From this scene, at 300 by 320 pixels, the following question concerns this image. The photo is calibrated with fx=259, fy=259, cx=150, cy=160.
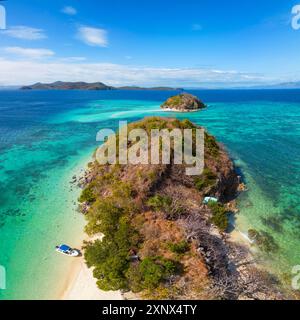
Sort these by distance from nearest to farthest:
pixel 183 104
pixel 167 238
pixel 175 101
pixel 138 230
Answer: pixel 167 238 → pixel 138 230 → pixel 183 104 → pixel 175 101

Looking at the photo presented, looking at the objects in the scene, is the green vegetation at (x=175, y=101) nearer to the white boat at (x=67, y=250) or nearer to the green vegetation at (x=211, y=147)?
the green vegetation at (x=211, y=147)

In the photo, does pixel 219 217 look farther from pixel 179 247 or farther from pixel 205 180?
pixel 179 247

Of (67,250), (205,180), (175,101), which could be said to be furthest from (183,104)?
(67,250)

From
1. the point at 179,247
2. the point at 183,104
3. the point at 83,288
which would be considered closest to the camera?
the point at 83,288

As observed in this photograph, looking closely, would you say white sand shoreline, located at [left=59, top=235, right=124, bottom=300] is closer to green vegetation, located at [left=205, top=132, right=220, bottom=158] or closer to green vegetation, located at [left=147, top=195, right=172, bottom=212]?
green vegetation, located at [left=147, top=195, right=172, bottom=212]

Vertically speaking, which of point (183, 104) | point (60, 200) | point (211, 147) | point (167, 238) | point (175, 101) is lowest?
point (60, 200)

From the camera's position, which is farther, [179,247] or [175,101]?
[175,101]

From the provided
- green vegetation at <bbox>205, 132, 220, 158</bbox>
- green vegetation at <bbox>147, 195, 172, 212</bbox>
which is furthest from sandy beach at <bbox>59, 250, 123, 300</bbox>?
green vegetation at <bbox>205, 132, 220, 158</bbox>
